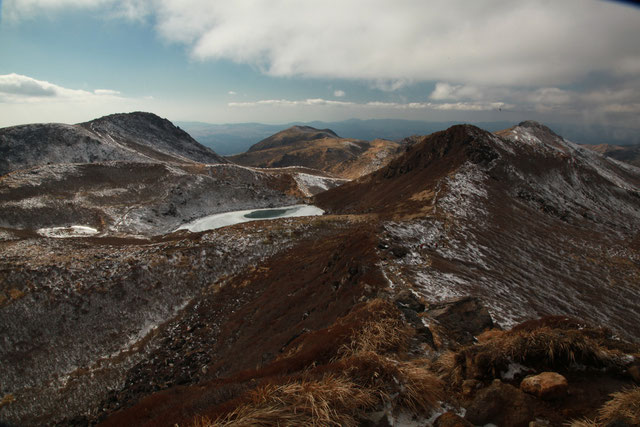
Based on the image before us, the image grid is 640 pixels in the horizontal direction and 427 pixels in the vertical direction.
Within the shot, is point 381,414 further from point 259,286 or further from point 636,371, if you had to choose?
point 259,286

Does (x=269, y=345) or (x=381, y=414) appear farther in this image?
(x=269, y=345)

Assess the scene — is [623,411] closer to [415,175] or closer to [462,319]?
[462,319]

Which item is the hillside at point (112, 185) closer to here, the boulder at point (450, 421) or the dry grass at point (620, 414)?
the boulder at point (450, 421)

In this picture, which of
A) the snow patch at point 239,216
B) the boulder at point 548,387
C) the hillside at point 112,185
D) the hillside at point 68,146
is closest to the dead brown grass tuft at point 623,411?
the boulder at point 548,387

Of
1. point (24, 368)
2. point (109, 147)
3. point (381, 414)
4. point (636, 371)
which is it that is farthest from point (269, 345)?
point (109, 147)

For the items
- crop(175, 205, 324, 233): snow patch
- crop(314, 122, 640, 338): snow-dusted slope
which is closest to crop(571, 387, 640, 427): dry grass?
crop(314, 122, 640, 338): snow-dusted slope

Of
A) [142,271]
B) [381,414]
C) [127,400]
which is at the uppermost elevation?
[381,414]
